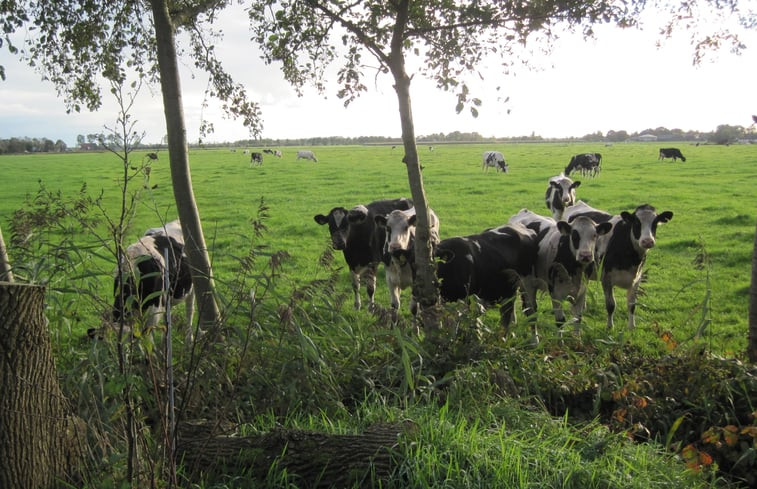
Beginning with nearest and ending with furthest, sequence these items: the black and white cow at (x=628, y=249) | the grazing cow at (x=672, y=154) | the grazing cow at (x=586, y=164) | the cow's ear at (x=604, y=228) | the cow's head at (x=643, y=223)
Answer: the cow's ear at (x=604, y=228) < the cow's head at (x=643, y=223) < the black and white cow at (x=628, y=249) < the grazing cow at (x=586, y=164) < the grazing cow at (x=672, y=154)

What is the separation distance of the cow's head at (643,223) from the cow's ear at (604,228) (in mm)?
370

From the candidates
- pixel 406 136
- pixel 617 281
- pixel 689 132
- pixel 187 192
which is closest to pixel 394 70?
pixel 406 136

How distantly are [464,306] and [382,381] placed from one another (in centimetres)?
97

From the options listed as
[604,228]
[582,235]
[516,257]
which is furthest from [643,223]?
[516,257]

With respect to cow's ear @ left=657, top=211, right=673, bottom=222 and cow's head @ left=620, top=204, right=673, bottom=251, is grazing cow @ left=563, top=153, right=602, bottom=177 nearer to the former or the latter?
cow's ear @ left=657, top=211, right=673, bottom=222

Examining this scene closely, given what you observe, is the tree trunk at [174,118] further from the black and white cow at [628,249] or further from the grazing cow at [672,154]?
the grazing cow at [672,154]

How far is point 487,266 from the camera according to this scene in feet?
23.9

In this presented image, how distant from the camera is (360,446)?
294cm

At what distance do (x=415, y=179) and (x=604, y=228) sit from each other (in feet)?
12.2

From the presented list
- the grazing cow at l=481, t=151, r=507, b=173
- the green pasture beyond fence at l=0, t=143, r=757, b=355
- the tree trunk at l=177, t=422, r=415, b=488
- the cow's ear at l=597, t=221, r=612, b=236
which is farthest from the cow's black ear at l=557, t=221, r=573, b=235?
the grazing cow at l=481, t=151, r=507, b=173

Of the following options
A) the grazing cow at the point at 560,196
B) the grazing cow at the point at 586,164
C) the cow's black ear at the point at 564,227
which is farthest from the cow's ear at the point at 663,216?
the grazing cow at the point at 586,164

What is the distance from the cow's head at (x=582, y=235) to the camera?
7453mm

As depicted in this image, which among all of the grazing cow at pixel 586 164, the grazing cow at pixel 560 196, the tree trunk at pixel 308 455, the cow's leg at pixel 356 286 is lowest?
the cow's leg at pixel 356 286

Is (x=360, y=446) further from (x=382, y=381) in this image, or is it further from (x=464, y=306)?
(x=464, y=306)
